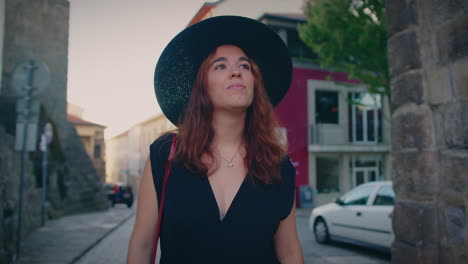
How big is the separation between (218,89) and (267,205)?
0.61 metres

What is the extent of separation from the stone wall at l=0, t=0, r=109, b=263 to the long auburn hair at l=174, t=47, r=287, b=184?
5042 millimetres

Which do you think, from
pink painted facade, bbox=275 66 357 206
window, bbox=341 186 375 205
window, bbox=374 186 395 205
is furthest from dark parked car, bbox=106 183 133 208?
window, bbox=374 186 395 205

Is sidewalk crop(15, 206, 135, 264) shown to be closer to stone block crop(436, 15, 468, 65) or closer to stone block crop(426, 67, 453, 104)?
stone block crop(426, 67, 453, 104)

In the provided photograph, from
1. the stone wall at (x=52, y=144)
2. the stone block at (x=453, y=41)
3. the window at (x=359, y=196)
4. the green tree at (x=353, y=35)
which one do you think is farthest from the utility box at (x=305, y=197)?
the stone block at (x=453, y=41)

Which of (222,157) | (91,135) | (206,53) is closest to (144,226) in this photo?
(222,157)

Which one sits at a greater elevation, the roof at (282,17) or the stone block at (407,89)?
the roof at (282,17)

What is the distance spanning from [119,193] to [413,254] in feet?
67.4

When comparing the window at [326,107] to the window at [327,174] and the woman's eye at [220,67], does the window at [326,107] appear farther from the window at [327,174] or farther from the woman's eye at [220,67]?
the woman's eye at [220,67]

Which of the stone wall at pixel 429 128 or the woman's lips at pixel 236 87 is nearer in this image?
the woman's lips at pixel 236 87

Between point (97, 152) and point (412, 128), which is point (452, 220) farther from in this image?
point (97, 152)

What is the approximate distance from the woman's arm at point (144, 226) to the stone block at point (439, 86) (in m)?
2.06

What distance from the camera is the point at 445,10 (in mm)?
2520

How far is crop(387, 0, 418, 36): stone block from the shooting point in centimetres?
280

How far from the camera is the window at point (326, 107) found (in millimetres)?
18922
